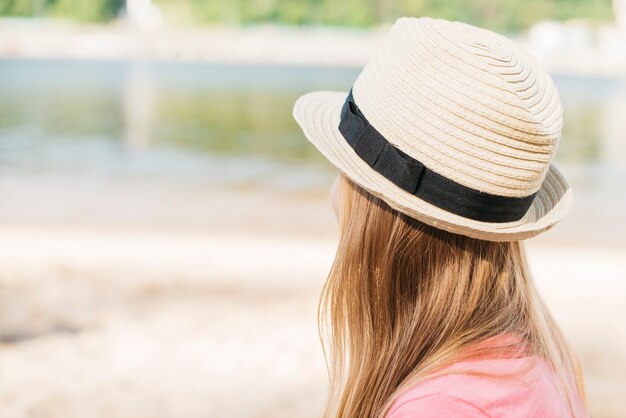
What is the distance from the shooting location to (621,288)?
17.9ft

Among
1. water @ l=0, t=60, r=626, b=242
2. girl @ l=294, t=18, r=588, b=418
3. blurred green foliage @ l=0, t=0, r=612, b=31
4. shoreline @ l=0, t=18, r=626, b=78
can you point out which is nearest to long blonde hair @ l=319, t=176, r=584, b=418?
girl @ l=294, t=18, r=588, b=418

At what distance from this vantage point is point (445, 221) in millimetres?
1045

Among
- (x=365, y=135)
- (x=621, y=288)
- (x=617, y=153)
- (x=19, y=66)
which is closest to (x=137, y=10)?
(x=19, y=66)

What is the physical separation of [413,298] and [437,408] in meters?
0.22

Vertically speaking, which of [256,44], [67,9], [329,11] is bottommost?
[256,44]

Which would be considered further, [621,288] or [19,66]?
[19,66]

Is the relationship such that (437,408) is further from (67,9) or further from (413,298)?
(67,9)

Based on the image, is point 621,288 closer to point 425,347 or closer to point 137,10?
point 425,347

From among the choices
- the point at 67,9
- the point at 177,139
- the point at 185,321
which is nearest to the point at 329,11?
the point at 67,9

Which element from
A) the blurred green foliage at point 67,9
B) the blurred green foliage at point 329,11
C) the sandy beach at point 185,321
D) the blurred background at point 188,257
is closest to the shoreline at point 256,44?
the blurred green foliage at point 67,9

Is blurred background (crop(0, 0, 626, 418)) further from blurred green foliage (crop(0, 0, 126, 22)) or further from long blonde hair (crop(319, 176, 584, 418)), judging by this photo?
blurred green foliage (crop(0, 0, 126, 22))

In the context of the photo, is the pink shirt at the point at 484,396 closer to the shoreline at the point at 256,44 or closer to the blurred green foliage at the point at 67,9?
the shoreline at the point at 256,44

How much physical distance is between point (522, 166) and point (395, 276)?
0.21 metres

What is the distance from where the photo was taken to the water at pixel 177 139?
10336 mm
